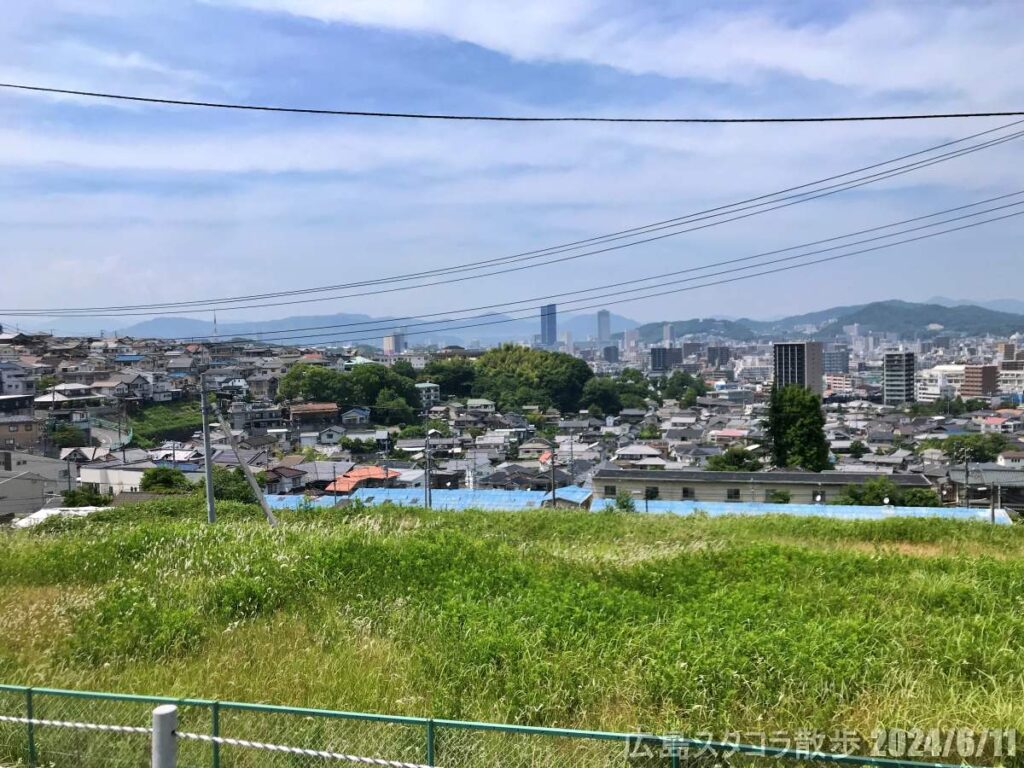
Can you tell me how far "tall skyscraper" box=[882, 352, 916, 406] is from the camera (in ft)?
311

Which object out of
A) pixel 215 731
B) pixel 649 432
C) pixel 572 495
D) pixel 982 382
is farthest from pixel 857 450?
pixel 982 382

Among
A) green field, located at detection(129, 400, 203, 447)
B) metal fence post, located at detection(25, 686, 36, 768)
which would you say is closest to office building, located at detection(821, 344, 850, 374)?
green field, located at detection(129, 400, 203, 447)

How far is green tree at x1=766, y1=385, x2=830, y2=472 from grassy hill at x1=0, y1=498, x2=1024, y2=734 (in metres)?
21.2

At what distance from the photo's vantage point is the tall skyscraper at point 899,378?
94.8 meters

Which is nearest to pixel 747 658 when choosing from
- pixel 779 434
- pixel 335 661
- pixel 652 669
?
pixel 652 669

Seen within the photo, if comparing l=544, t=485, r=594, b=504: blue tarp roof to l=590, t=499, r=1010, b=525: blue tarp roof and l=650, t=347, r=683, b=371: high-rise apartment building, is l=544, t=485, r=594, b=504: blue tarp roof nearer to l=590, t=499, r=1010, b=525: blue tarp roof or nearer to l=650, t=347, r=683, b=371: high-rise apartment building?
l=590, t=499, r=1010, b=525: blue tarp roof

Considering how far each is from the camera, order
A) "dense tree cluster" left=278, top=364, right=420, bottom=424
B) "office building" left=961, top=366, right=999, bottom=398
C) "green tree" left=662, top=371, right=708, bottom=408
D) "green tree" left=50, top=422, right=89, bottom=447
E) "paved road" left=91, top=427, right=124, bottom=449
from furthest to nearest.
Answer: "office building" left=961, top=366, right=999, bottom=398
"green tree" left=662, top=371, right=708, bottom=408
"dense tree cluster" left=278, top=364, right=420, bottom=424
"paved road" left=91, top=427, right=124, bottom=449
"green tree" left=50, top=422, right=89, bottom=447

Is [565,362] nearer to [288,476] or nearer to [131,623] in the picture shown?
[288,476]

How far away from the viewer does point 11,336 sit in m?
42.7

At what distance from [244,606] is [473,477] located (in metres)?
28.0

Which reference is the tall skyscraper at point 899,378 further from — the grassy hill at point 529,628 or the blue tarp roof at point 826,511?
the grassy hill at point 529,628

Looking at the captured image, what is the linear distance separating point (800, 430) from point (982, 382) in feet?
270

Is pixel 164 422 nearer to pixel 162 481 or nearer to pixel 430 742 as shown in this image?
pixel 162 481

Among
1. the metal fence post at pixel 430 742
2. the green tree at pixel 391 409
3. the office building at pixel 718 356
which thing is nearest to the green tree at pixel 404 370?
the green tree at pixel 391 409
